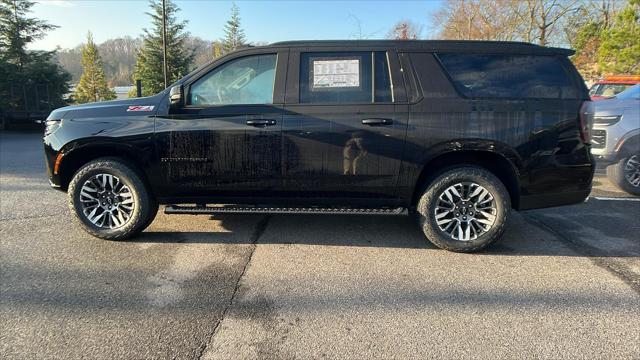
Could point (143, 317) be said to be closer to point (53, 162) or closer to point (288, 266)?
point (288, 266)

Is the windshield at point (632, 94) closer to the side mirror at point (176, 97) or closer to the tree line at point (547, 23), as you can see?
the side mirror at point (176, 97)

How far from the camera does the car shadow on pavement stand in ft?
13.1

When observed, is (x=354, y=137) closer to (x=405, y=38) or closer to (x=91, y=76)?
(x=405, y=38)

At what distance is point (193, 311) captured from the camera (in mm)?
2805

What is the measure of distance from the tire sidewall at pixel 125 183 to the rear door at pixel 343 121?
4.91 feet

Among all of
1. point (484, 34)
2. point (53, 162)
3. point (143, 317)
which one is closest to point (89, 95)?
point (484, 34)

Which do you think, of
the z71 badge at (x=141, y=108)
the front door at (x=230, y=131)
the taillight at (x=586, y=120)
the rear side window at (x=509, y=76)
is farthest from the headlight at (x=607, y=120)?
the z71 badge at (x=141, y=108)

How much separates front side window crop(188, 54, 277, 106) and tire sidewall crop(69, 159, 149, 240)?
3.19ft

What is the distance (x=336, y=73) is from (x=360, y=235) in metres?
1.75

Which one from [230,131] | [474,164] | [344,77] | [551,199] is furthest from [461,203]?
[230,131]

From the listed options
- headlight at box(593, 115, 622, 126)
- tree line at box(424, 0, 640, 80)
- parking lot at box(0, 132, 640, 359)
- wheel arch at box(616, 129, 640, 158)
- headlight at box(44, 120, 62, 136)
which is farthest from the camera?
tree line at box(424, 0, 640, 80)

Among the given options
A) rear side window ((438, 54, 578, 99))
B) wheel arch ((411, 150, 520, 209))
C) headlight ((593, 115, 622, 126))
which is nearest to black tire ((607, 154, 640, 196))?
headlight ((593, 115, 622, 126))

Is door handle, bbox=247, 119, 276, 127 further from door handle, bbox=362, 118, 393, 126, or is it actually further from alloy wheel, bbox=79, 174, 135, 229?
alloy wheel, bbox=79, 174, 135, 229

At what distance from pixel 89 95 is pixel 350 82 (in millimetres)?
34014
